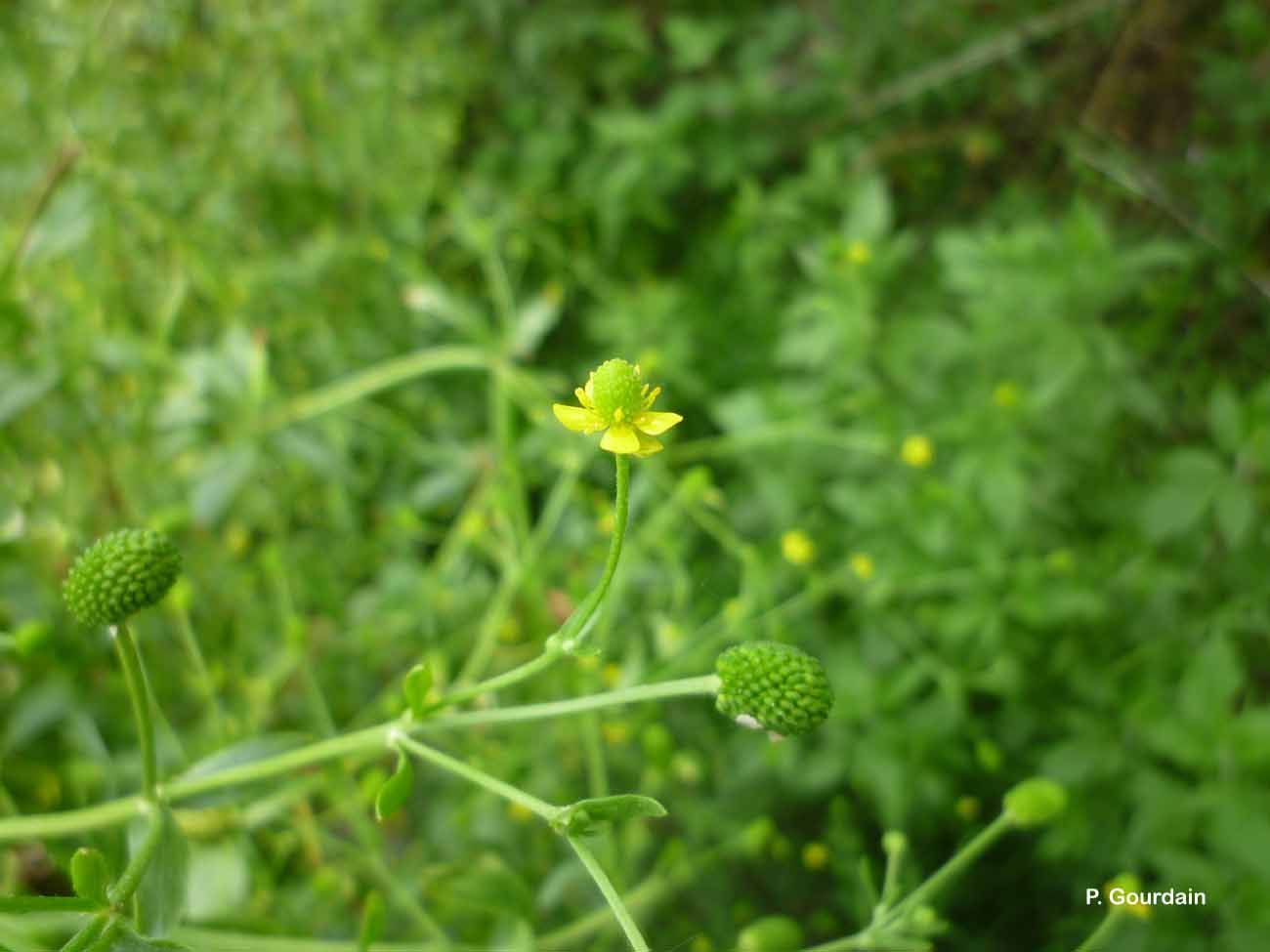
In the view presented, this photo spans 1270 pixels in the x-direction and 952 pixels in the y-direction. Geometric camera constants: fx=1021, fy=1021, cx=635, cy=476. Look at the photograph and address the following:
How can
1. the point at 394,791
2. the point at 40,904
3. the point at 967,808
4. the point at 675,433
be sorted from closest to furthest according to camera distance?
the point at 40,904, the point at 394,791, the point at 967,808, the point at 675,433

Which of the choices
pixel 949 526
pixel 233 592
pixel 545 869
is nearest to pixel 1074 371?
pixel 949 526

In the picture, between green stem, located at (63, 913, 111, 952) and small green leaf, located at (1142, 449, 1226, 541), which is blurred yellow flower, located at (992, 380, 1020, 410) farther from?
green stem, located at (63, 913, 111, 952)

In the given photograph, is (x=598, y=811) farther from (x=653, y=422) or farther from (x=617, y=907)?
(x=653, y=422)

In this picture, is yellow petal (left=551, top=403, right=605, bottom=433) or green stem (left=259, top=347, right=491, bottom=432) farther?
green stem (left=259, top=347, right=491, bottom=432)

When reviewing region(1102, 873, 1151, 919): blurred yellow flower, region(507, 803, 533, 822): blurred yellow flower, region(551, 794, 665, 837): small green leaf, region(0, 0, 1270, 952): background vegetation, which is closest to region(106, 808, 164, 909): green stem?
region(0, 0, 1270, 952): background vegetation

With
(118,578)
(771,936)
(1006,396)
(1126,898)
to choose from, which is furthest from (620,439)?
(1006,396)

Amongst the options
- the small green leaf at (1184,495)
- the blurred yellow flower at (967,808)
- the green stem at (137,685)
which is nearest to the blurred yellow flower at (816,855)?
the blurred yellow flower at (967,808)
